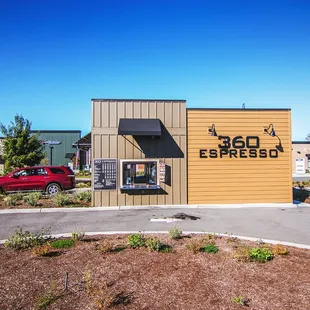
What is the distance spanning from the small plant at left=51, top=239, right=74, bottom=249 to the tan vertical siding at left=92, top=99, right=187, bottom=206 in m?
5.49

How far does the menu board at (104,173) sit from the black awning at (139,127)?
1618 mm

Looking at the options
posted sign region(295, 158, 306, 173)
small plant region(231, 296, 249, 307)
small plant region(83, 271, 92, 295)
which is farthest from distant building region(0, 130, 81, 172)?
small plant region(231, 296, 249, 307)

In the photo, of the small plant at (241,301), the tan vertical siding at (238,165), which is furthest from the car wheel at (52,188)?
the small plant at (241,301)

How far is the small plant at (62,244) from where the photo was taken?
645cm

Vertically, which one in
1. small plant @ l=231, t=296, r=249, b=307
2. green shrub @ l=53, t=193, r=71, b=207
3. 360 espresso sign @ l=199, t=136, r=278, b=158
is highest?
360 espresso sign @ l=199, t=136, r=278, b=158

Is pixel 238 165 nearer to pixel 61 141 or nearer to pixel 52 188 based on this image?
pixel 52 188

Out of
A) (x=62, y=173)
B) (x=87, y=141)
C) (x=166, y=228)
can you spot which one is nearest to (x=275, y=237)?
(x=166, y=228)

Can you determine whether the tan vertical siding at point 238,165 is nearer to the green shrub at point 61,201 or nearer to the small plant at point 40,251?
the green shrub at point 61,201

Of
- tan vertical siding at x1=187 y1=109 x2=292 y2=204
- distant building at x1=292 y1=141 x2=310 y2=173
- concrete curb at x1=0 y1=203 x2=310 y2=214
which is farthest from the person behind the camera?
distant building at x1=292 y1=141 x2=310 y2=173

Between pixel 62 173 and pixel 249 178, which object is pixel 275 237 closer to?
pixel 249 178

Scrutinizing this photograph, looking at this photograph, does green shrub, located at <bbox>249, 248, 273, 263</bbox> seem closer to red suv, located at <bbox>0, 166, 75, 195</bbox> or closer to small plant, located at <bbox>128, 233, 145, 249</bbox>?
small plant, located at <bbox>128, 233, 145, 249</bbox>

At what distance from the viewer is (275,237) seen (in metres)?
7.79

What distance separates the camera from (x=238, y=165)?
1312 cm

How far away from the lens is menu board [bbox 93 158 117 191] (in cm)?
1234
